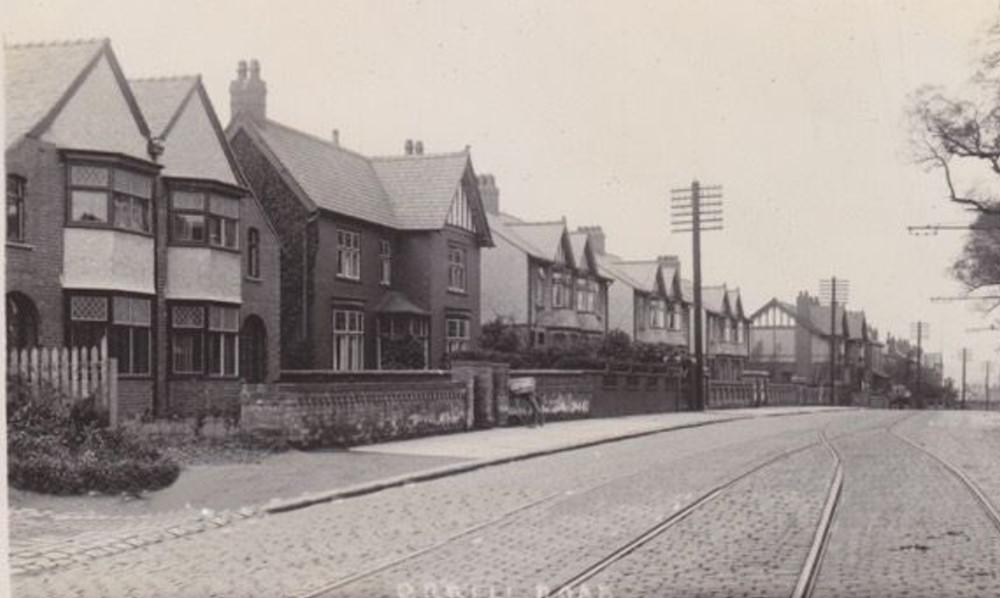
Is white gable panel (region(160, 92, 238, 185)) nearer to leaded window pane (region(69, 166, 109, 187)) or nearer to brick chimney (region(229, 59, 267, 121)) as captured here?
leaded window pane (region(69, 166, 109, 187))

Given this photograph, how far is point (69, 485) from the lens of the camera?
1307cm

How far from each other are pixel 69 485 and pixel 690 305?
64852 millimetres

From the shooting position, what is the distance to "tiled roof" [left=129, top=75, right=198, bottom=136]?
2769 centimetres

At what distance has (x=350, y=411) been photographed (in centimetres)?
2056

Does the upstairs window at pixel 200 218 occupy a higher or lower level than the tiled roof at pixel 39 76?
lower

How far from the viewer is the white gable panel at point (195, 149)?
27.8m

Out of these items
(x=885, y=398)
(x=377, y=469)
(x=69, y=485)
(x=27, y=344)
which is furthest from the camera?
(x=885, y=398)

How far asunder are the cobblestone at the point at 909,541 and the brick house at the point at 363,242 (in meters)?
→ 20.4

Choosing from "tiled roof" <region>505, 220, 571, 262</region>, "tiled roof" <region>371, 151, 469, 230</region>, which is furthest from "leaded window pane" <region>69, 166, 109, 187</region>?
"tiled roof" <region>505, 220, 571, 262</region>

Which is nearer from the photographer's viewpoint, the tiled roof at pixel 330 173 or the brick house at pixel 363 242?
the brick house at pixel 363 242

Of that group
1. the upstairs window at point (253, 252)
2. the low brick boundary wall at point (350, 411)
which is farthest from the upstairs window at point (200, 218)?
the low brick boundary wall at point (350, 411)

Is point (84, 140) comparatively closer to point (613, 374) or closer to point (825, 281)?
point (613, 374)

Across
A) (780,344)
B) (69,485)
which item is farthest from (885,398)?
(69,485)

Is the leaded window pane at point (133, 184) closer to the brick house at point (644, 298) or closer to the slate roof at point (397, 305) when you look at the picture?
the slate roof at point (397, 305)
